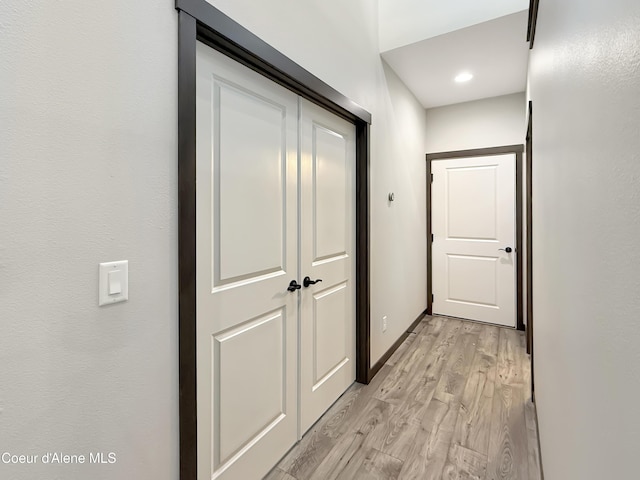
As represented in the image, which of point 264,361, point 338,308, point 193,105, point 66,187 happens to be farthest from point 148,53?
point 338,308

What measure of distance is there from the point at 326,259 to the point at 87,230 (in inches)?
54.9

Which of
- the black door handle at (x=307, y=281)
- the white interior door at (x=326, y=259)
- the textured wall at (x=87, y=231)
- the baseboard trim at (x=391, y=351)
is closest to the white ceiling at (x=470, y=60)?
the white interior door at (x=326, y=259)

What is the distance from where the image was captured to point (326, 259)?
209 cm

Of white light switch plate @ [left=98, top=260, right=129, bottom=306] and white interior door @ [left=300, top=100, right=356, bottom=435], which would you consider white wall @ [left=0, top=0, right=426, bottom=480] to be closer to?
white light switch plate @ [left=98, top=260, right=129, bottom=306]

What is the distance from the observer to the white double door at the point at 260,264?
1.31 metres

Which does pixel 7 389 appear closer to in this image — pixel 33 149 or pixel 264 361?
pixel 33 149

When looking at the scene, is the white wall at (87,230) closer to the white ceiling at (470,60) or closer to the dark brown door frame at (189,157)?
the dark brown door frame at (189,157)

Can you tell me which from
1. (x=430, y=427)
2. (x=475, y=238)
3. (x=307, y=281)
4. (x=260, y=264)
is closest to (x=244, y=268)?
(x=260, y=264)

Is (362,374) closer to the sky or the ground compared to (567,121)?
closer to the ground

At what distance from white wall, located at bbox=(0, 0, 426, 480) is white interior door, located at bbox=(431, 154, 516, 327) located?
334 centimetres

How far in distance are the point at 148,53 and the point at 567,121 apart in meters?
1.27

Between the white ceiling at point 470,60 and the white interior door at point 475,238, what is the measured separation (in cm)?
78

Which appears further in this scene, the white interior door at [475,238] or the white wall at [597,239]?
the white interior door at [475,238]

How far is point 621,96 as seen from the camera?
1.54 feet
